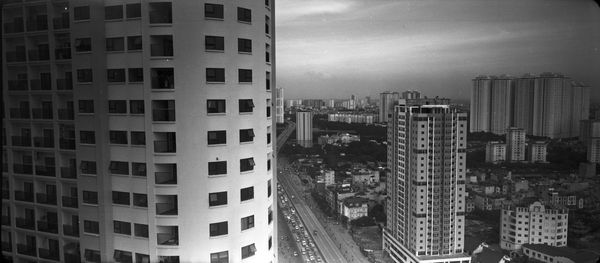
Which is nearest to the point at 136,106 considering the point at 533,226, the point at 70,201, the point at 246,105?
the point at 246,105

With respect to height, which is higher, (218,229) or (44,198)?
(44,198)

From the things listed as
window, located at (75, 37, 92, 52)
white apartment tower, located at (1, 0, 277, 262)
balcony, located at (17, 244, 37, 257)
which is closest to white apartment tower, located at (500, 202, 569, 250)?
white apartment tower, located at (1, 0, 277, 262)

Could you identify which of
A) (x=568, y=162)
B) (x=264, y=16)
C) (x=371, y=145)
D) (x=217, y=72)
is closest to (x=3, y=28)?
(x=217, y=72)

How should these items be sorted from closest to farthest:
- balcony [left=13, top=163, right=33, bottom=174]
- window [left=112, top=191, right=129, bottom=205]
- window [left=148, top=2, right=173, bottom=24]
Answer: window [left=148, top=2, right=173, bottom=24]
window [left=112, top=191, right=129, bottom=205]
balcony [left=13, top=163, right=33, bottom=174]

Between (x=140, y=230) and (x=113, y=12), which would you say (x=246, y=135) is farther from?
(x=113, y=12)

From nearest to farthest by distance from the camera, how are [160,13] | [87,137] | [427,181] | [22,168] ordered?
[160,13], [87,137], [22,168], [427,181]

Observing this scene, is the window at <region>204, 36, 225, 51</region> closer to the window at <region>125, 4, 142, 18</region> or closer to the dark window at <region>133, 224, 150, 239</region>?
the window at <region>125, 4, 142, 18</region>

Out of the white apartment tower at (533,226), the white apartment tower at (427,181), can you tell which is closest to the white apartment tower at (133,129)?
the white apartment tower at (427,181)
